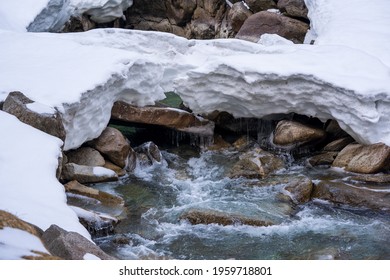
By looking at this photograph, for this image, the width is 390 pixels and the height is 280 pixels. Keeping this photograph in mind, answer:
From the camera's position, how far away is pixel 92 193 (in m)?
7.59

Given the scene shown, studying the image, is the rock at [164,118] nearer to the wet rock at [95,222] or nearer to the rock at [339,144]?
the rock at [339,144]

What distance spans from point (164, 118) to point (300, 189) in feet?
10.9

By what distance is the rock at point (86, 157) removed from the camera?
28.8 feet

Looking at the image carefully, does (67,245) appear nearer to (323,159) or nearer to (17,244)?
(17,244)

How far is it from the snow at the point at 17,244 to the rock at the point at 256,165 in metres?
5.13

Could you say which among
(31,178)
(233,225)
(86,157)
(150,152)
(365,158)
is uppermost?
(31,178)

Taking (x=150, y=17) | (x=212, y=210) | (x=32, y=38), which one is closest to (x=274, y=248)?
(x=212, y=210)

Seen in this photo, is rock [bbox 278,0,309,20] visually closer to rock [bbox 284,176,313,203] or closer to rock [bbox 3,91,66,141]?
rock [bbox 284,176,313,203]

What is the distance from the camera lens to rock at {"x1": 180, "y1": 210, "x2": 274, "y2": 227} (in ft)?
23.1

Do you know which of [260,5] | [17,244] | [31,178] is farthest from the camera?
[260,5]

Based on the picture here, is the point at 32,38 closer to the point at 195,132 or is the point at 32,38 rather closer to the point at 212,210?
the point at 195,132

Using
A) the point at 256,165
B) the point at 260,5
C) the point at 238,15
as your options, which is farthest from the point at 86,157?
the point at 238,15

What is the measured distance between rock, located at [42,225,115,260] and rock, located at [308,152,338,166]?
5.47 m

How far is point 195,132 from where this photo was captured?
33.8 feet
